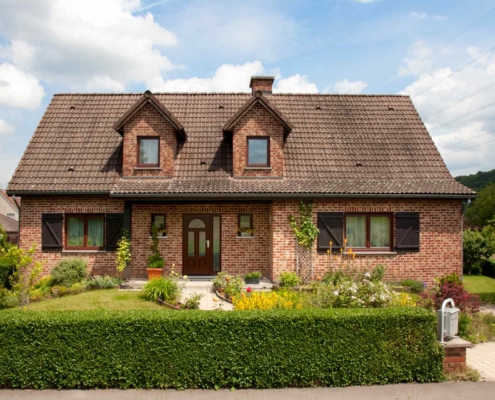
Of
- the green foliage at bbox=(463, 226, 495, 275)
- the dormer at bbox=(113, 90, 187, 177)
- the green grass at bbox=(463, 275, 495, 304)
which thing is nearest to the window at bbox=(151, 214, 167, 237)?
the dormer at bbox=(113, 90, 187, 177)

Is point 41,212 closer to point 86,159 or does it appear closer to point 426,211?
point 86,159

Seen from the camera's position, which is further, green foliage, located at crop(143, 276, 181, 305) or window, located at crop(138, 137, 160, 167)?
window, located at crop(138, 137, 160, 167)

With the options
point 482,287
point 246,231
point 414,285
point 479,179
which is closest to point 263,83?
point 246,231

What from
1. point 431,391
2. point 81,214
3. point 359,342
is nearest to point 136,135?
point 81,214

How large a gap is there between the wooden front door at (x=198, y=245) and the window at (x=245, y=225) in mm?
1101

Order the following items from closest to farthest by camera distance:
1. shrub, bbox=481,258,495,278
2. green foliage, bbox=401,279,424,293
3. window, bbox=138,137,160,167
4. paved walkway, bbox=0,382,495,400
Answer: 1. paved walkway, bbox=0,382,495,400
2. green foliage, bbox=401,279,424,293
3. window, bbox=138,137,160,167
4. shrub, bbox=481,258,495,278

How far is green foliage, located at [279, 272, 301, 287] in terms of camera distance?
13977mm

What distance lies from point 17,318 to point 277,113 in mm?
10974

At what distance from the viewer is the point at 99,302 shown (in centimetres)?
1199

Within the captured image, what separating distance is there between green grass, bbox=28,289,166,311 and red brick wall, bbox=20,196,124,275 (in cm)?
212

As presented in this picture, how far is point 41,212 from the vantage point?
15.2m

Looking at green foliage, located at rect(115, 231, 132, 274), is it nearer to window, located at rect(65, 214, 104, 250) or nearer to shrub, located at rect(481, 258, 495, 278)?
window, located at rect(65, 214, 104, 250)

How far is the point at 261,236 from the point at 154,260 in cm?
390

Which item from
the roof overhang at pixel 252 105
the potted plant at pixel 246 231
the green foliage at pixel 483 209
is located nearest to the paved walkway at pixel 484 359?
the potted plant at pixel 246 231
